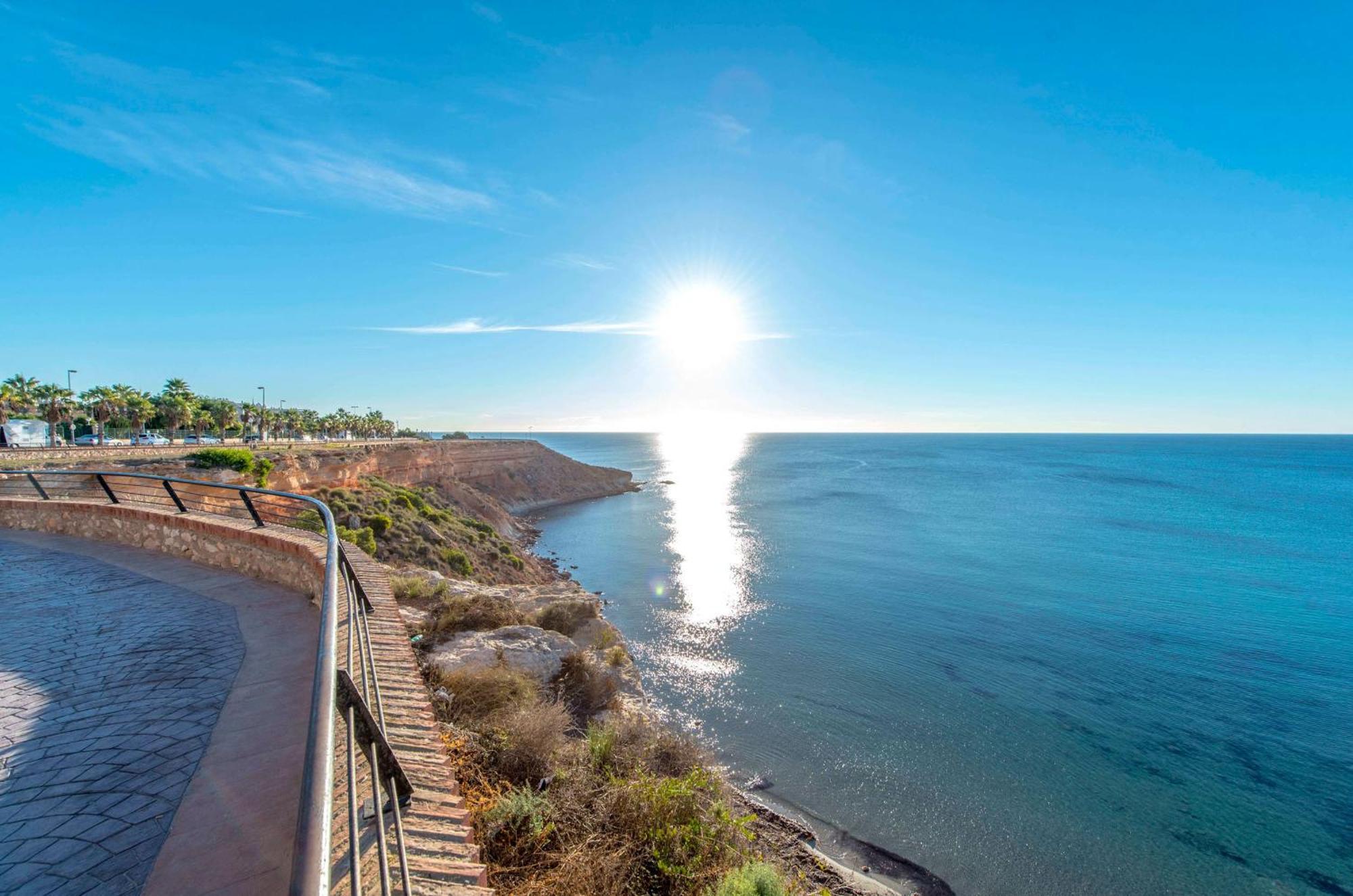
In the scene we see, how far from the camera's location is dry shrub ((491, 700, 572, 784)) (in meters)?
6.19

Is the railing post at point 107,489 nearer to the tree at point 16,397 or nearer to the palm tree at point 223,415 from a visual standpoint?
the tree at point 16,397

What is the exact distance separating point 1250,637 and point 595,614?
91.2ft

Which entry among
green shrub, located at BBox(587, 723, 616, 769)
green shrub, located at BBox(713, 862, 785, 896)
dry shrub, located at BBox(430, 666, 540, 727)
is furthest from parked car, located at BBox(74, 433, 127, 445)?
green shrub, located at BBox(713, 862, 785, 896)

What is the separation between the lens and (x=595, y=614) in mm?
17125

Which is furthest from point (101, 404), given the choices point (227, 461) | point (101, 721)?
point (101, 721)

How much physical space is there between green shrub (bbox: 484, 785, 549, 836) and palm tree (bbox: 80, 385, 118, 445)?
58.7m

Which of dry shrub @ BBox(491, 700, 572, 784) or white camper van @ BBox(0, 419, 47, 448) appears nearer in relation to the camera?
dry shrub @ BBox(491, 700, 572, 784)

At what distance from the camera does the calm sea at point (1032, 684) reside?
1227 cm

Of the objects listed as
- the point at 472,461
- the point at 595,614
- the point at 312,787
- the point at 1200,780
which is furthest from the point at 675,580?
the point at 472,461

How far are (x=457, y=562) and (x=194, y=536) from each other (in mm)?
19850

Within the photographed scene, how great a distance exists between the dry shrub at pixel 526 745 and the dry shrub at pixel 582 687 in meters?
4.06

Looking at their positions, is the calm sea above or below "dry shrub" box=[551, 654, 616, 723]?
below

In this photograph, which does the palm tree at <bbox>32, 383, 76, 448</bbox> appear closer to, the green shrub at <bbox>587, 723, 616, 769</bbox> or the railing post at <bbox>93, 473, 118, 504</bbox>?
the railing post at <bbox>93, 473, 118, 504</bbox>

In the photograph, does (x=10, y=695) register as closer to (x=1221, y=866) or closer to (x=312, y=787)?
(x=312, y=787)
